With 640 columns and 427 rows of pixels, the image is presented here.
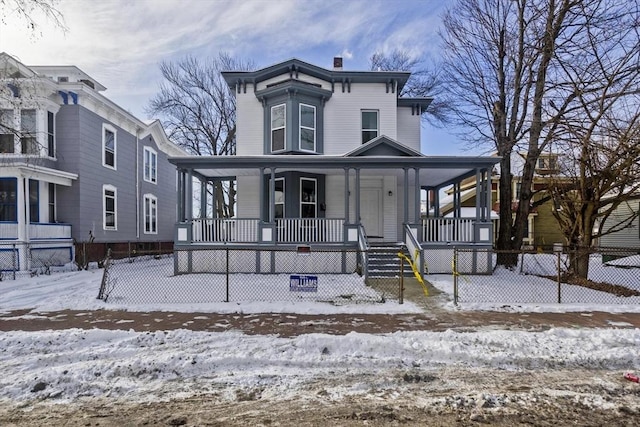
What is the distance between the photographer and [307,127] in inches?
564

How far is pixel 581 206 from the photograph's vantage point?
10.5m

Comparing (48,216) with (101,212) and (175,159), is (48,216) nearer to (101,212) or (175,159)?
(101,212)

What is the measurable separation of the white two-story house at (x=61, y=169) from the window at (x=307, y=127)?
8.46 meters

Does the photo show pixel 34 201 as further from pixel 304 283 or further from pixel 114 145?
pixel 304 283

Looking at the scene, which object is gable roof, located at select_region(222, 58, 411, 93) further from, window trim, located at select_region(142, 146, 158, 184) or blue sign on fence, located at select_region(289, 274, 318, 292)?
blue sign on fence, located at select_region(289, 274, 318, 292)

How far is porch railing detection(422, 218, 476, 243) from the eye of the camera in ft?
39.4

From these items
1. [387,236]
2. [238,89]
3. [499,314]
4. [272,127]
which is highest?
[238,89]

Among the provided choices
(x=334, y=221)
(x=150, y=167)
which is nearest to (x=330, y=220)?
(x=334, y=221)

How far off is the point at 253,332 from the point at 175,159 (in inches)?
316

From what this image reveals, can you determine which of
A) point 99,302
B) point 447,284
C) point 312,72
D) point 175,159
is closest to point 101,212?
point 175,159

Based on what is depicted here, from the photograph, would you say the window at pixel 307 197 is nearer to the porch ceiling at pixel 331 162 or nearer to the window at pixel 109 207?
the porch ceiling at pixel 331 162

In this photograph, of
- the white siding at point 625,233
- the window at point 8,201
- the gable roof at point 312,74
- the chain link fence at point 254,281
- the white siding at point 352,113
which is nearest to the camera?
the chain link fence at point 254,281

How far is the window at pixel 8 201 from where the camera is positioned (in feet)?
43.4

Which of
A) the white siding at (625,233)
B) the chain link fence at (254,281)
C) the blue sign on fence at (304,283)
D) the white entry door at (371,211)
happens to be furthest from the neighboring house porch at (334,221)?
the white siding at (625,233)
